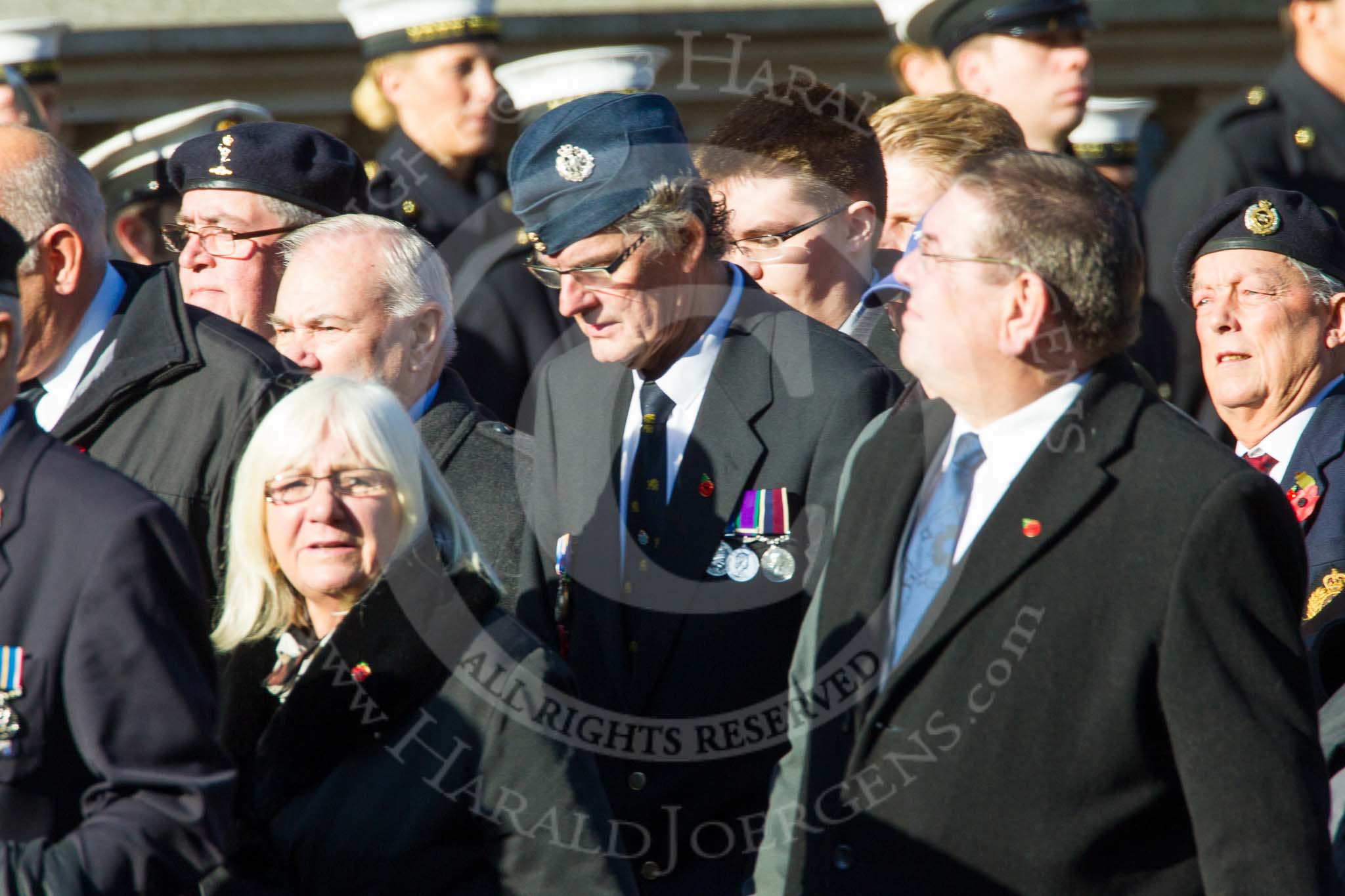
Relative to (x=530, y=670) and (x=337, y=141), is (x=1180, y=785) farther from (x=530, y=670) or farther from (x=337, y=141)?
(x=337, y=141)

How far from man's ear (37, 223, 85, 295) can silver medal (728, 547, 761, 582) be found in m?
1.57

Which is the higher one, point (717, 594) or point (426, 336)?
point (426, 336)

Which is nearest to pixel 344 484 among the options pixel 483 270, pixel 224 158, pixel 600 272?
pixel 600 272

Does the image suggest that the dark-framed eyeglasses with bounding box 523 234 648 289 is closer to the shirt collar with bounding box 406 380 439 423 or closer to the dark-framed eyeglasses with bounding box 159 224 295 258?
the shirt collar with bounding box 406 380 439 423

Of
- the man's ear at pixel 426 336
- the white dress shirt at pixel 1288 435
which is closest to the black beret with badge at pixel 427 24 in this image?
the man's ear at pixel 426 336

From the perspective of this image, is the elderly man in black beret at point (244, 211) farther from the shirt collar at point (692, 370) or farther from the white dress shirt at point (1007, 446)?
the white dress shirt at point (1007, 446)

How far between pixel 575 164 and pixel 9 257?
1.30m

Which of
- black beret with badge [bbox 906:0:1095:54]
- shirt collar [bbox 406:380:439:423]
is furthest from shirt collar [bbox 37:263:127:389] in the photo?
black beret with badge [bbox 906:0:1095:54]

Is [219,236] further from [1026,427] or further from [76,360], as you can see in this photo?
[1026,427]

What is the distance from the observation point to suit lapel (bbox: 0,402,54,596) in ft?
8.91

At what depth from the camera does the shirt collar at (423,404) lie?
4.44 metres

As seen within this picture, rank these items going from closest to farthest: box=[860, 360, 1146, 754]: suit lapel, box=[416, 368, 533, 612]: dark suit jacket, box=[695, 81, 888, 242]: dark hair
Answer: box=[860, 360, 1146, 754]: suit lapel
box=[416, 368, 533, 612]: dark suit jacket
box=[695, 81, 888, 242]: dark hair

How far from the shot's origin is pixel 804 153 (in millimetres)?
4520

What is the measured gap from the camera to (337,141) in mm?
5090
